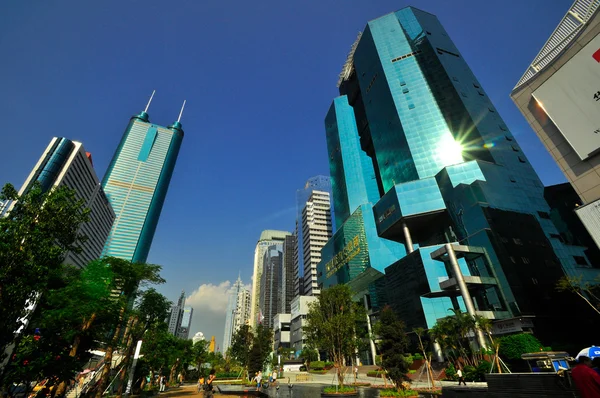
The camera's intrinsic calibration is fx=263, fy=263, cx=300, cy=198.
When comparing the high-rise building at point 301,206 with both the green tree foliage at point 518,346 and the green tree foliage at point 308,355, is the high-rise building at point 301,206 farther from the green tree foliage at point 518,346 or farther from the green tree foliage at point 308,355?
the green tree foliage at point 518,346

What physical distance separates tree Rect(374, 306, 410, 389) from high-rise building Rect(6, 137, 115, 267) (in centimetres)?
5919

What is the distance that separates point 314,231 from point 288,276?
37.1 meters

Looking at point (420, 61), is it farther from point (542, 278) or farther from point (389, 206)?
point (542, 278)

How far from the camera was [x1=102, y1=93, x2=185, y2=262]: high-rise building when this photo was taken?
13075 cm

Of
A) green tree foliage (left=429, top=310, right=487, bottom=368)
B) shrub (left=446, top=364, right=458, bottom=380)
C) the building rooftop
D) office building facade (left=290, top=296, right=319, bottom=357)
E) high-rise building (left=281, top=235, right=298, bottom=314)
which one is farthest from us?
high-rise building (left=281, top=235, right=298, bottom=314)

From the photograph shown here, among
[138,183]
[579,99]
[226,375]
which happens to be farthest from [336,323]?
[138,183]

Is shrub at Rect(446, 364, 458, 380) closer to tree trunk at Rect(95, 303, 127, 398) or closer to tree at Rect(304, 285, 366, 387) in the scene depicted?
tree at Rect(304, 285, 366, 387)

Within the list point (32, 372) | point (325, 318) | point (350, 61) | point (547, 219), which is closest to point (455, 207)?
point (547, 219)

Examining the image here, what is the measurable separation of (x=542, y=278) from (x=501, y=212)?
37.5 ft

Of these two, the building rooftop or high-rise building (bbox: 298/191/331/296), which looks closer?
the building rooftop

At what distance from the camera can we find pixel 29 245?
33.5 feet

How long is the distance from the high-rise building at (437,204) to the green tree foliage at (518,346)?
11385 mm

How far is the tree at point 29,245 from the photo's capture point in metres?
9.64

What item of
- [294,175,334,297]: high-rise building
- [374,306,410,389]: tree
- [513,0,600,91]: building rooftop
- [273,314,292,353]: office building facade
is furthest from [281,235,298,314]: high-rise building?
[513,0,600,91]: building rooftop
